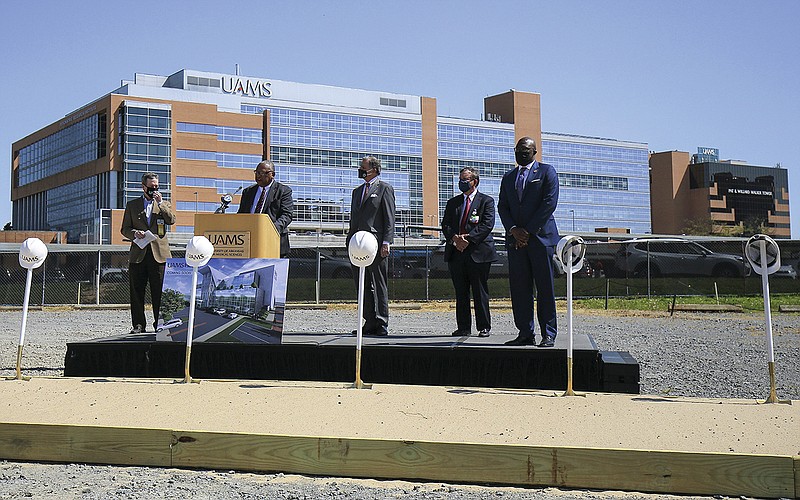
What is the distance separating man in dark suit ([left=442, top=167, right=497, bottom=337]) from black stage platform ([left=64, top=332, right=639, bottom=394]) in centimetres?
71

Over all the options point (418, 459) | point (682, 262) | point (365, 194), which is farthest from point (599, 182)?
point (418, 459)

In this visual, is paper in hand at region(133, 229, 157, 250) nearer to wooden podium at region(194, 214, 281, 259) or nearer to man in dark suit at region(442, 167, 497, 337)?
wooden podium at region(194, 214, 281, 259)

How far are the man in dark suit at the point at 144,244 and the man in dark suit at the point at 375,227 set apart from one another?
250 centimetres

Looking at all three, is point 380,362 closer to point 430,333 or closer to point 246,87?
point 430,333

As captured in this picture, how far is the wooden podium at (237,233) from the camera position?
28.3ft

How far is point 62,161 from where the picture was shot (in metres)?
104

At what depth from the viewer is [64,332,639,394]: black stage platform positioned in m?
7.34

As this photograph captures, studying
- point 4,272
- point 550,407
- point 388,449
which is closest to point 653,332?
point 550,407

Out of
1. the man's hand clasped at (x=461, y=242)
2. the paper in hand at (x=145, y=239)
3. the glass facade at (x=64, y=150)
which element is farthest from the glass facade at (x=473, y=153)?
the man's hand clasped at (x=461, y=242)

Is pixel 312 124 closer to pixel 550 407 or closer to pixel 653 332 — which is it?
pixel 653 332

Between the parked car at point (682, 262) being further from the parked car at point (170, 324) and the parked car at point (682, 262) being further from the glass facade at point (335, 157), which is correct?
the glass facade at point (335, 157)

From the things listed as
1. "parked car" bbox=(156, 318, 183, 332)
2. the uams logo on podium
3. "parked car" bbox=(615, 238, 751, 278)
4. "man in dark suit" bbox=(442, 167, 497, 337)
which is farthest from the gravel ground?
"parked car" bbox=(615, 238, 751, 278)

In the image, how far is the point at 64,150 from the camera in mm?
103125

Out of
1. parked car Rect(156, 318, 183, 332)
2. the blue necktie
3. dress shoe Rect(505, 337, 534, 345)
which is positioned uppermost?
the blue necktie
